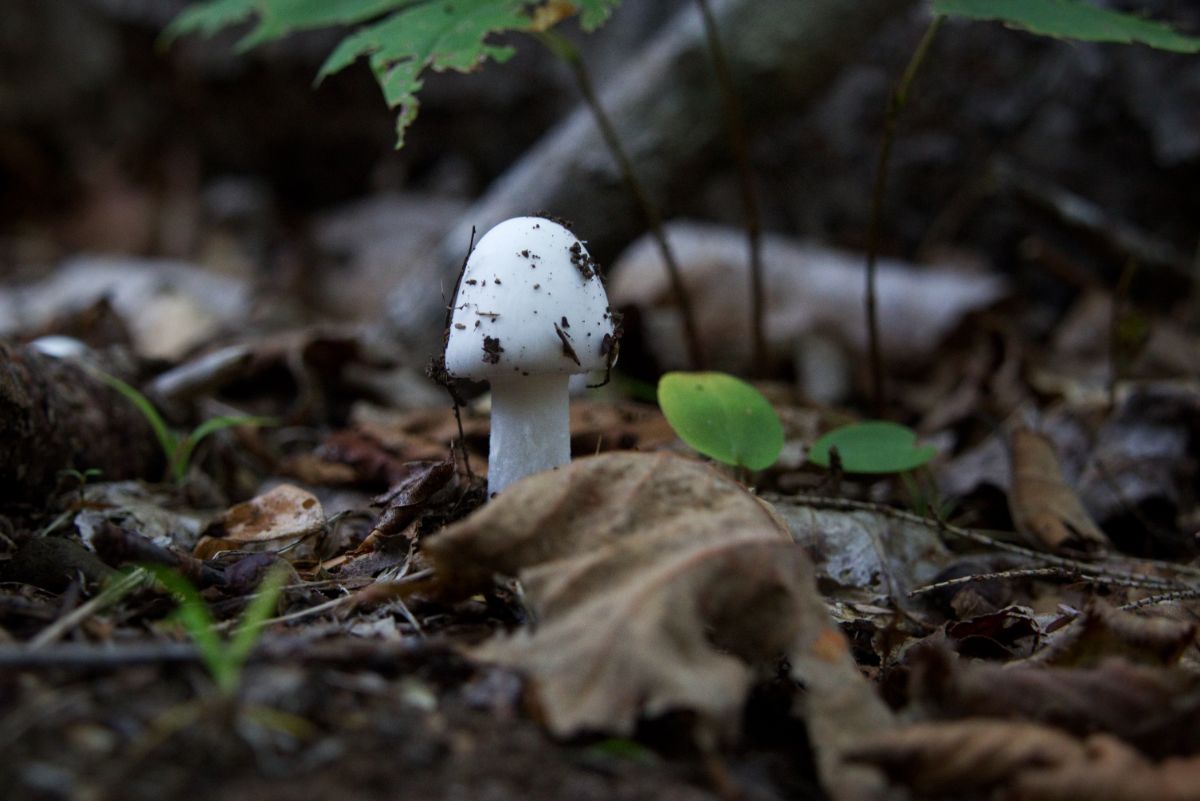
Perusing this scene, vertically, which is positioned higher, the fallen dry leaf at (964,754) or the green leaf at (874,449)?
the fallen dry leaf at (964,754)

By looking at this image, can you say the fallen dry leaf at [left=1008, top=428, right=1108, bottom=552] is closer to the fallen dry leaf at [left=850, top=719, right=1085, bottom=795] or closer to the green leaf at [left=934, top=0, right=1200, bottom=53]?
the green leaf at [left=934, top=0, right=1200, bottom=53]

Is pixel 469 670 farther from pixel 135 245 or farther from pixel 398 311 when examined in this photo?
pixel 135 245

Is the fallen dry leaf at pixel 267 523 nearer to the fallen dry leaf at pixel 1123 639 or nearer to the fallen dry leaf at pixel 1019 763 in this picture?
the fallen dry leaf at pixel 1019 763

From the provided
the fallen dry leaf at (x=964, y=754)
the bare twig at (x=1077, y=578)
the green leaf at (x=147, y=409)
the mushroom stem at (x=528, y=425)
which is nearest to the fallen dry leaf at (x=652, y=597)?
the fallen dry leaf at (x=964, y=754)

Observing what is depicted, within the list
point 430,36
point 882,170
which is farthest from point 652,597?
point 882,170

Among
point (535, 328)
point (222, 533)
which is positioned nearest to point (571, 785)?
point (535, 328)

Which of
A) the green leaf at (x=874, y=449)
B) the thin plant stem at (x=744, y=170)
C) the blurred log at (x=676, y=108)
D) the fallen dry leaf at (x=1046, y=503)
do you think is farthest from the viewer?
the blurred log at (x=676, y=108)

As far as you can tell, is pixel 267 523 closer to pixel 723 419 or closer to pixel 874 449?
pixel 723 419
